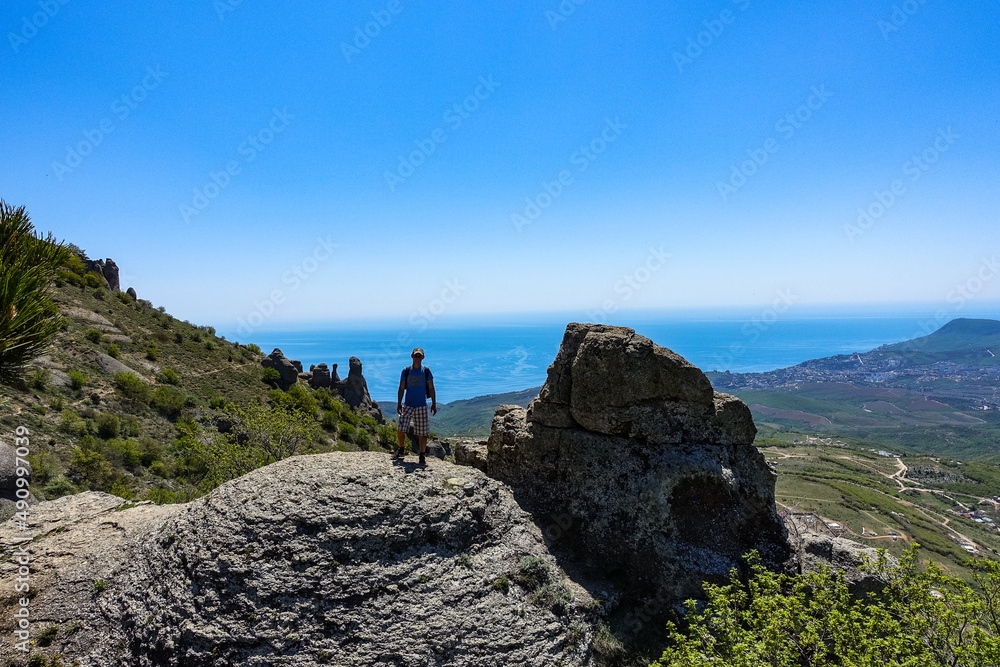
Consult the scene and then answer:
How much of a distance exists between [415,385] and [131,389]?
30.5 metres

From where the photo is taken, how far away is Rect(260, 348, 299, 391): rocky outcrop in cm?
4762

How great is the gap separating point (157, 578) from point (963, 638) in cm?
1480

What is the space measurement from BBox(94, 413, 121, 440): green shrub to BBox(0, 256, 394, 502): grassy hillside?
0.06 meters

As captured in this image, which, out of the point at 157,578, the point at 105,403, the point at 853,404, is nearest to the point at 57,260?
the point at 157,578

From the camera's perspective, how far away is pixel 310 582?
27.0 feet

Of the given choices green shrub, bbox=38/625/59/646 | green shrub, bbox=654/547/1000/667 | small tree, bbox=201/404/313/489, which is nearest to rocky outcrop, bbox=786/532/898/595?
green shrub, bbox=654/547/1000/667

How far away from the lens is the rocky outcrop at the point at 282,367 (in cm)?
4762

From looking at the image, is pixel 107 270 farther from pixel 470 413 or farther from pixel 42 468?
pixel 470 413

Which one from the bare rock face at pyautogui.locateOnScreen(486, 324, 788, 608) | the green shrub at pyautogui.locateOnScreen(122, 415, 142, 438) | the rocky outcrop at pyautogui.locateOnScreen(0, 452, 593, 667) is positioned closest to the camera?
the rocky outcrop at pyautogui.locateOnScreen(0, 452, 593, 667)

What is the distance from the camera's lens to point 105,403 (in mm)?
27625

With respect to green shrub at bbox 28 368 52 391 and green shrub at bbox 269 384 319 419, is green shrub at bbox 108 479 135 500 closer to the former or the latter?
green shrub at bbox 28 368 52 391

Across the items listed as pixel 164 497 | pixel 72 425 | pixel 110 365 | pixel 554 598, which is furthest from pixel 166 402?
pixel 554 598

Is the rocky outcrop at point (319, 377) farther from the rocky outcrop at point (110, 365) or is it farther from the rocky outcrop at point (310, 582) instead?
the rocky outcrop at point (310, 582)

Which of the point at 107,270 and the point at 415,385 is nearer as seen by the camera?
the point at 415,385
